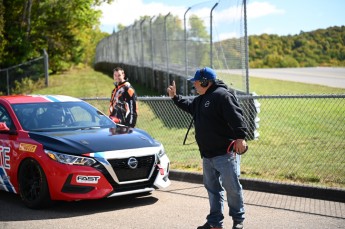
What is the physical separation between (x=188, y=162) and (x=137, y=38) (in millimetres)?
15219

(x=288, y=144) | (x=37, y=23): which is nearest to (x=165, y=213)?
(x=288, y=144)

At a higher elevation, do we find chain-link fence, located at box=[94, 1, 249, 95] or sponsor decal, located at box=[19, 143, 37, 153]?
chain-link fence, located at box=[94, 1, 249, 95]

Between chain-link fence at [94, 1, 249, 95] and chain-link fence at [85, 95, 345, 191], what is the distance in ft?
3.94

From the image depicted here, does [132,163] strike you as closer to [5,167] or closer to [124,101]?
[5,167]

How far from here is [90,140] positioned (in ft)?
23.0

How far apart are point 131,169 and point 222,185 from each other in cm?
161

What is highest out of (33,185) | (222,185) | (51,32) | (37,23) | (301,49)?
(37,23)

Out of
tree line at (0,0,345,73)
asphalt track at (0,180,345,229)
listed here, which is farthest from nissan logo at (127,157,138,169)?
tree line at (0,0,345,73)

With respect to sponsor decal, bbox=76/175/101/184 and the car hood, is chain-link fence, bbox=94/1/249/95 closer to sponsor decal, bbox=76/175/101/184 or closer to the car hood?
the car hood

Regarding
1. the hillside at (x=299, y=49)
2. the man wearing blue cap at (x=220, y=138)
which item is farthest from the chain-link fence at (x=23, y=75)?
the man wearing blue cap at (x=220, y=138)

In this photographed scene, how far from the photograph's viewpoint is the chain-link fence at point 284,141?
815cm

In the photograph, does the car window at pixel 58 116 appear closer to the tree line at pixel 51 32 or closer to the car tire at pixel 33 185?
the car tire at pixel 33 185

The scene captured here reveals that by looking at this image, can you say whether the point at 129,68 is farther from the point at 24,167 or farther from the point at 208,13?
the point at 24,167

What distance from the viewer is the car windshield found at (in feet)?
25.1
